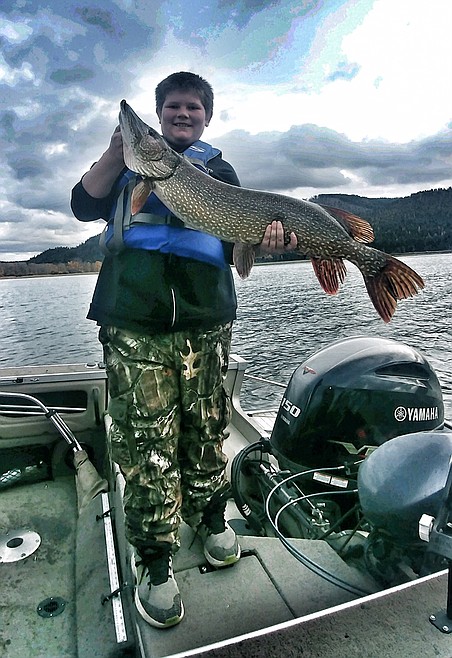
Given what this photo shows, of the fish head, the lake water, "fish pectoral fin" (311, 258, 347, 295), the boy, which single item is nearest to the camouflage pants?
the boy

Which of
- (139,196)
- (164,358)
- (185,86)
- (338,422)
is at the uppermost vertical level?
(185,86)

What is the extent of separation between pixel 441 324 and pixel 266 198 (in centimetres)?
2089

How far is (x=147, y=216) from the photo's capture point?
88.1 inches

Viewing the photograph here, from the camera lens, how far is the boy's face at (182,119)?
2318 mm

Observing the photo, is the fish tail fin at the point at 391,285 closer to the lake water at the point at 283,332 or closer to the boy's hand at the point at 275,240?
the boy's hand at the point at 275,240

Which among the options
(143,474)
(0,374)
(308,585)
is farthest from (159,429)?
(0,374)

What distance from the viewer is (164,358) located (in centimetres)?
216

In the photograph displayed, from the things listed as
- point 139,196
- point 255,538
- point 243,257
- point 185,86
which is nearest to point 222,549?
point 255,538

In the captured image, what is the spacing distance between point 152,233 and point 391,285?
119 centimetres

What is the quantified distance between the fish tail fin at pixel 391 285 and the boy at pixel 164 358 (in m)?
0.54

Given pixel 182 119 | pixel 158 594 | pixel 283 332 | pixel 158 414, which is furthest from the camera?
pixel 283 332

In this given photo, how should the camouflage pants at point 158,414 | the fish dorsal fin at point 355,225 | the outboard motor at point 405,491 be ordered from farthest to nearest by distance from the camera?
the fish dorsal fin at point 355,225 → the camouflage pants at point 158,414 → the outboard motor at point 405,491

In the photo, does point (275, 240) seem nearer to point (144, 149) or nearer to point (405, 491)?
point (144, 149)

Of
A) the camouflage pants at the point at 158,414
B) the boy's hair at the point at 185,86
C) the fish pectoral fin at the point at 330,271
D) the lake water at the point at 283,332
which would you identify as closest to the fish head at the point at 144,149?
the boy's hair at the point at 185,86
